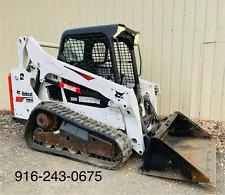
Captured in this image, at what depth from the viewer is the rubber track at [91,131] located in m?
2.84

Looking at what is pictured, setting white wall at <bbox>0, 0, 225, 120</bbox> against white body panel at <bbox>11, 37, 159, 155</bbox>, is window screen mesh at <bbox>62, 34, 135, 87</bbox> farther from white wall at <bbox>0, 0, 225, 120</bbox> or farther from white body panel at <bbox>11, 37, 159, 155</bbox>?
white wall at <bbox>0, 0, 225, 120</bbox>

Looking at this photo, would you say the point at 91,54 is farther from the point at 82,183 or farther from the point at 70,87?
the point at 82,183

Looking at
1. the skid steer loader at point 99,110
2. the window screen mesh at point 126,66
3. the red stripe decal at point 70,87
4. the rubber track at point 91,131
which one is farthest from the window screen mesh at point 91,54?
the rubber track at point 91,131

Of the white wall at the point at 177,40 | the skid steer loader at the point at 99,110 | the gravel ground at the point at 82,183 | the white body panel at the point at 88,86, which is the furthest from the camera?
the white wall at the point at 177,40

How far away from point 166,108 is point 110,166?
7.59 ft

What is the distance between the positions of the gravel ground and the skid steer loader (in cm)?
10

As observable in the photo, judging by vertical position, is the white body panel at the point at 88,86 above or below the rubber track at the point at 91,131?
above

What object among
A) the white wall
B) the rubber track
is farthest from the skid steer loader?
the white wall

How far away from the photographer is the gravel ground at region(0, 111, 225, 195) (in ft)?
8.20

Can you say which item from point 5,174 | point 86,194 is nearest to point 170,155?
point 86,194

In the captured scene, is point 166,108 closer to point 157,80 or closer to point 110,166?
point 157,80

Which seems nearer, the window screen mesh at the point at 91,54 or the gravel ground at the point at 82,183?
the gravel ground at the point at 82,183

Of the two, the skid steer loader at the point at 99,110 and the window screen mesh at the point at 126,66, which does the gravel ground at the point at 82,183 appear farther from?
the window screen mesh at the point at 126,66

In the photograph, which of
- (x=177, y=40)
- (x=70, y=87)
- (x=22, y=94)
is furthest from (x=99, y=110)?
(x=177, y=40)
